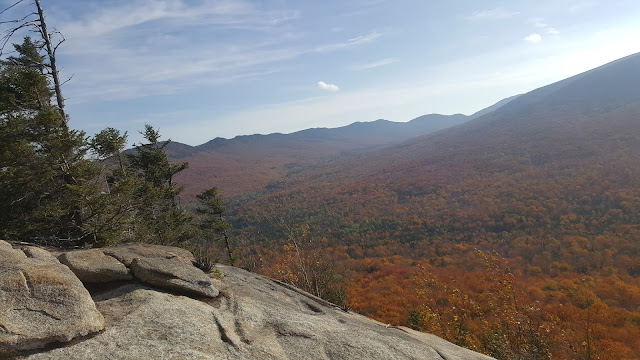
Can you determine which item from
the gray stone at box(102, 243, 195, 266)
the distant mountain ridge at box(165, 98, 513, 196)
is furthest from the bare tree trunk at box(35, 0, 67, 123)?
the distant mountain ridge at box(165, 98, 513, 196)

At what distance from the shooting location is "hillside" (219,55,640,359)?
59.9ft

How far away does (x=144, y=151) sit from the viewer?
20688 millimetres

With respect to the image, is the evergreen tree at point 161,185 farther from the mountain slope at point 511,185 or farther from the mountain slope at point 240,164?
the mountain slope at point 240,164

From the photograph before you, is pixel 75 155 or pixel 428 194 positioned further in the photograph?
pixel 428 194

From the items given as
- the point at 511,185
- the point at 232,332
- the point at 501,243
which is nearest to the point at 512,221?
the point at 501,243

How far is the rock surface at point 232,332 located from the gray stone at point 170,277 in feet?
0.57

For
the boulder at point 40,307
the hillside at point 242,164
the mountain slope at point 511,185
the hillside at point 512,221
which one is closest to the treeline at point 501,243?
the hillside at point 512,221

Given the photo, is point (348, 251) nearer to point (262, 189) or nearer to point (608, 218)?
point (608, 218)

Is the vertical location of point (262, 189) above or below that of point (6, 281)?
below

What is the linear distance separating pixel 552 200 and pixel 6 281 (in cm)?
4790

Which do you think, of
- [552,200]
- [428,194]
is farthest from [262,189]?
[552,200]

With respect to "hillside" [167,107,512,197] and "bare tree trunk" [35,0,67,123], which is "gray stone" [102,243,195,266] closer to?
"bare tree trunk" [35,0,67,123]

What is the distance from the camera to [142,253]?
21.6 ft

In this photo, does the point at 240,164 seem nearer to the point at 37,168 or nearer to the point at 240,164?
the point at 240,164
